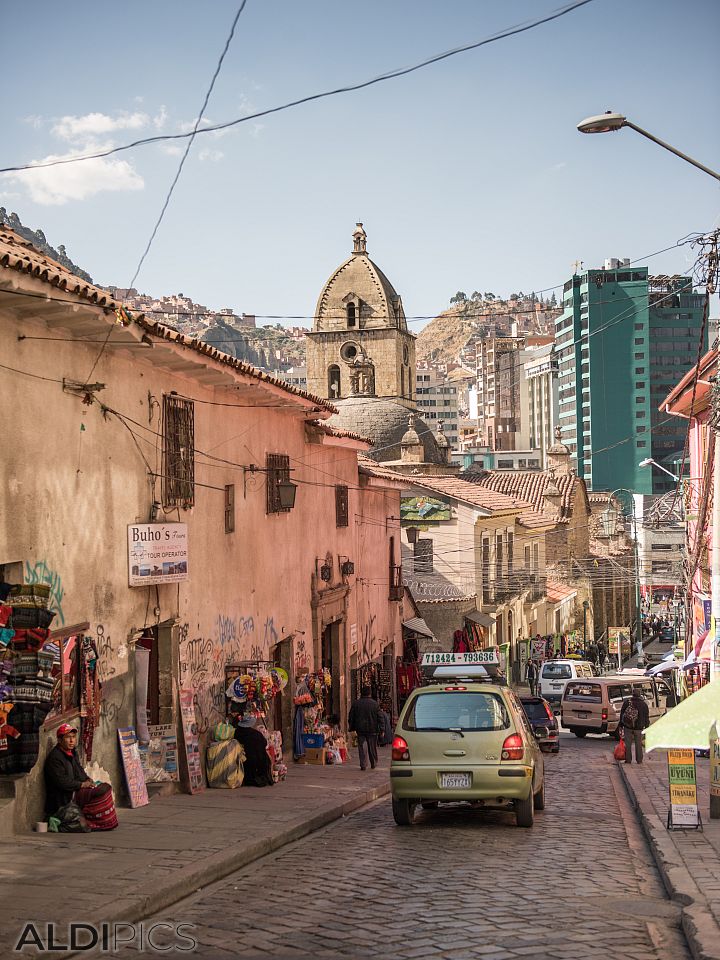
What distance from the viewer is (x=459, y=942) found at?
729cm

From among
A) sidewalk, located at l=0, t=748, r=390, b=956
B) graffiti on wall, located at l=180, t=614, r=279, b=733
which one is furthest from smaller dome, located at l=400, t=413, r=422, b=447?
sidewalk, located at l=0, t=748, r=390, b=956

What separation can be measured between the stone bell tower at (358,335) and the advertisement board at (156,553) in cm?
7637

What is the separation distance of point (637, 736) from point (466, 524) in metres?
20.3

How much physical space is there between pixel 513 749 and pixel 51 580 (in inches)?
199

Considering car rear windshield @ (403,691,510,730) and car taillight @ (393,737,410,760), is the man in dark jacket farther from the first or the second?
car taillight @ (393,737,410,760)

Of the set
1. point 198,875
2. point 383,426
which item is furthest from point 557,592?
point 198,875

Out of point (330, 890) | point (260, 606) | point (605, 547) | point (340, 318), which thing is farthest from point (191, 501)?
point (340, 318)

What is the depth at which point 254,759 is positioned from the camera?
51.9 feet

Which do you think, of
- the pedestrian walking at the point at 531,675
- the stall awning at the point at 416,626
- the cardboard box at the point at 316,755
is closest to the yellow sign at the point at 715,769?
the cardboard box at the point at 316,755

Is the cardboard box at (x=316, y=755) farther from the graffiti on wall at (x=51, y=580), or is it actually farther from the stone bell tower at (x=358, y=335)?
the stone bell tower at (x=358, y=335)

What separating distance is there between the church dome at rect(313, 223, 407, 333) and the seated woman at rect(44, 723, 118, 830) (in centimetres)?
8490

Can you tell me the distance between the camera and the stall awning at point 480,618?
43362mm

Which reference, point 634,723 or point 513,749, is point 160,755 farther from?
point 634,723

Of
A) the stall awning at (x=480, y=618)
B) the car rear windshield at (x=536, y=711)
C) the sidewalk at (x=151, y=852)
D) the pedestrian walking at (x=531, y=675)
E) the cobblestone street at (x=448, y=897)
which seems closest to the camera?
the cobblestone street at (x=448, y=897)
